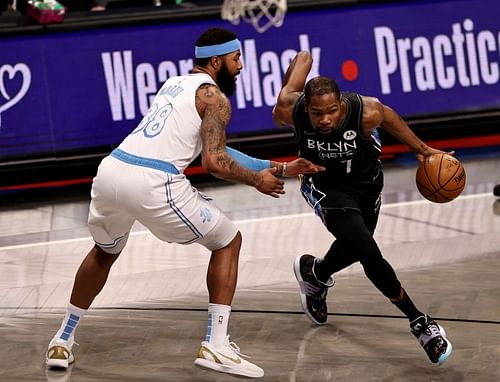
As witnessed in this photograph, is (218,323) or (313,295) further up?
(218,323)

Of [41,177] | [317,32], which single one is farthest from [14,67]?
[317,32]

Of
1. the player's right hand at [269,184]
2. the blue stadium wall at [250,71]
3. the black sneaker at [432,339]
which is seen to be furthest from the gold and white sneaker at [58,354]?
the blue stadium wall at [250,71]

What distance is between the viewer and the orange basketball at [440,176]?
7207 millimetres

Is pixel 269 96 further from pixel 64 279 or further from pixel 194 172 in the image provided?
pixel 64 279

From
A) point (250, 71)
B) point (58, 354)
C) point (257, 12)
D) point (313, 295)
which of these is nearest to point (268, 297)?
point (313, 295)

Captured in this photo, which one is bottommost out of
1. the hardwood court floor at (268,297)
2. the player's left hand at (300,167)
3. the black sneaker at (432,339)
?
the hardwood court floor at (268,297)

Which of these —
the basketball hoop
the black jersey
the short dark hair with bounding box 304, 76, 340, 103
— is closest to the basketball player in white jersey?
the black jersey

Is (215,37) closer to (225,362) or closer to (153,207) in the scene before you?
(153,207)

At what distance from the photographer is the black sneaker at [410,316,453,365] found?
6.54m

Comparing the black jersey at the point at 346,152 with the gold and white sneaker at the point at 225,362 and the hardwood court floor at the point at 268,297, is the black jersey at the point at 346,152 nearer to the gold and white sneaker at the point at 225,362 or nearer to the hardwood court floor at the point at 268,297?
the hardwood court floor at the point at 268,297

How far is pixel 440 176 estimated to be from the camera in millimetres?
7215

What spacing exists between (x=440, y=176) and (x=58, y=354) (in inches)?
98.4

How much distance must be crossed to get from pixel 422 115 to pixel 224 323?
5.75 meters

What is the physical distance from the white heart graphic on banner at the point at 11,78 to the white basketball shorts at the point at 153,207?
4371mm
